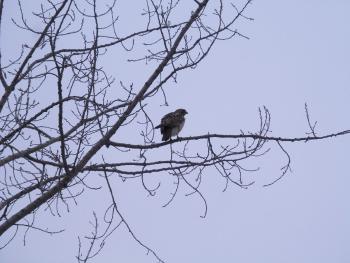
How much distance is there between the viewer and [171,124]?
853 centimetres

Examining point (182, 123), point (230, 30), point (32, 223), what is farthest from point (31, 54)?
point (182, 123)

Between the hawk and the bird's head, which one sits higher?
the bird's head

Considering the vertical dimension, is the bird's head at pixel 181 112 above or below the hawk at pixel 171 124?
above

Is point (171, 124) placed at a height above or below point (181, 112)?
below

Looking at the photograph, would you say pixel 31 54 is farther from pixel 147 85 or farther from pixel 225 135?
pixel 225 135

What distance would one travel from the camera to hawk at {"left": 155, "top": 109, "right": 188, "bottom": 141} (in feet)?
27.4

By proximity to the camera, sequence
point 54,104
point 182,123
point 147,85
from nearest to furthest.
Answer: point 147,85, point 54,104, point 182,123

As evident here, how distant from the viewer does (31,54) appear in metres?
4.54

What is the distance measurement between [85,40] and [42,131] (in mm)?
908

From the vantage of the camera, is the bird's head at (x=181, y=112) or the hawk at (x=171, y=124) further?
the bird's head at (x=181, y=112)

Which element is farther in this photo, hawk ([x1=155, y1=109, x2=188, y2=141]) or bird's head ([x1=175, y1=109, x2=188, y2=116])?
bird's head ([x1=175, y1=109, x2=188, y2=116])

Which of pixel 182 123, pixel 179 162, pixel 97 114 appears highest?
pixel 182 123

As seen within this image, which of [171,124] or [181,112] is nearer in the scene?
[171,124]

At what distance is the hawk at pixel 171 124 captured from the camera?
8.36 meters
